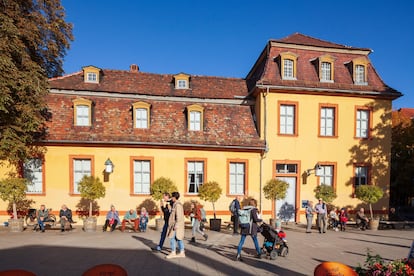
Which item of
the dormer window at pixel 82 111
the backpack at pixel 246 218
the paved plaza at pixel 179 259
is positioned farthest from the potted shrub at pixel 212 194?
the dormer window at pixel 82 111

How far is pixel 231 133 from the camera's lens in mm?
14734

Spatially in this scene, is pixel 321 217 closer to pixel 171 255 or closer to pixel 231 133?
pixel 231 133

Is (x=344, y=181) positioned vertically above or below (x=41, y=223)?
above

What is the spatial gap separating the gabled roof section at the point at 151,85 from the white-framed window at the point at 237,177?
14.2 feet

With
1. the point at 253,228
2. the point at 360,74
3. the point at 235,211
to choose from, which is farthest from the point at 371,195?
the point at 253,228

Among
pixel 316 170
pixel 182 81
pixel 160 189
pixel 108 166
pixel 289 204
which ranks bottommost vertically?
pixel 289 204

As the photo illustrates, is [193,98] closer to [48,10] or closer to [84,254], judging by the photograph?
[48,10]

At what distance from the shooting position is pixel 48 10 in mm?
11812

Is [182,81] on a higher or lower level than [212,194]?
higher

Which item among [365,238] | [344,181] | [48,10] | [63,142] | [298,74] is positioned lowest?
[365,238]

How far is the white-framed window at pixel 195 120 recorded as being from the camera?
48.2ft

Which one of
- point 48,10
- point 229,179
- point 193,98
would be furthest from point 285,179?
point 48,10

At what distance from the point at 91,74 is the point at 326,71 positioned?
14.1 meters

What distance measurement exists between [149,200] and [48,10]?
1033 centimetres
